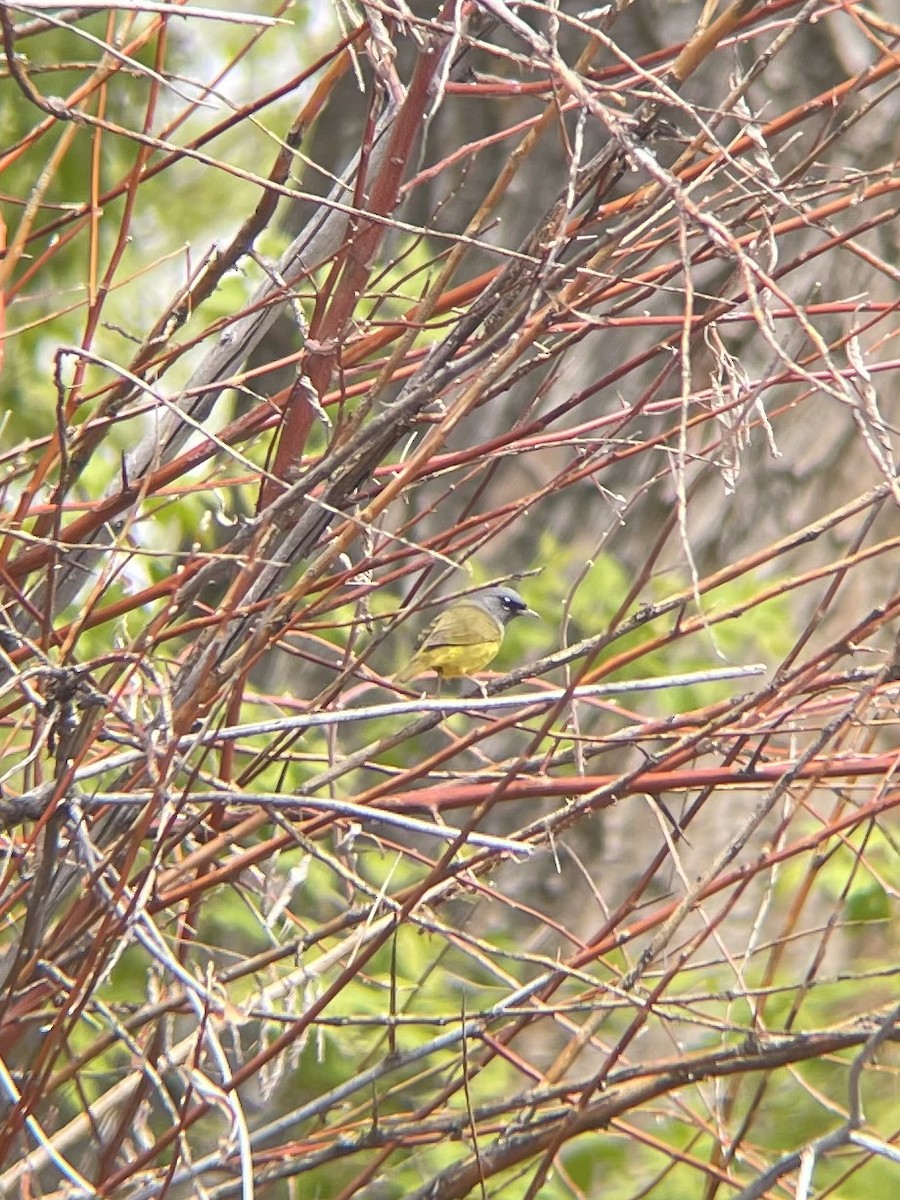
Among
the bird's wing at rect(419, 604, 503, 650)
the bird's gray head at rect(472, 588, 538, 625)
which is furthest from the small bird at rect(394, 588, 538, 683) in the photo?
the bird's gray head at rect(472, 588, 538, 625)

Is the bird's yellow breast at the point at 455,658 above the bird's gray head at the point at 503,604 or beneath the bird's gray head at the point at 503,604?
beneath

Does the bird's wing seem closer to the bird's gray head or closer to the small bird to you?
the small bird

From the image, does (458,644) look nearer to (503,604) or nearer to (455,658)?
(455,658)

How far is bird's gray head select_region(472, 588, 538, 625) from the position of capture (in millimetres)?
3684

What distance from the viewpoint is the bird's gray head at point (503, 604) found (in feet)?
12.1

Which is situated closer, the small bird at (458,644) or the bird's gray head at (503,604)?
the small bird at (458,644)

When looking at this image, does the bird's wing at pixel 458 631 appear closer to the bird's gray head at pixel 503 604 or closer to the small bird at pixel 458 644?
the small bird at pixel 458 644

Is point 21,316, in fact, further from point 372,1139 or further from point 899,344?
point 372,1139

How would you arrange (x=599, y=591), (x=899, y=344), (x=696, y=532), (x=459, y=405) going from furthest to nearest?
1. (x=696, y=532)
2. (x=899, y=344)
3. (x=599, y=591)
4. (x=459, y=405)

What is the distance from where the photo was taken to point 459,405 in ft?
4.70

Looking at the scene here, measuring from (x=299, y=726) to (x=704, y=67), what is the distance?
3.28 meters

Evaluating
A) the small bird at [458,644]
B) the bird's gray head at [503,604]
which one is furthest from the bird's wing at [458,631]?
the bird's gray head at [503,604]

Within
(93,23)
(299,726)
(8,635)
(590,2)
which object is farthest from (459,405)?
(93,23)

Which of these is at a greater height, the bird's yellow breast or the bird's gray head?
the bird's gray head
